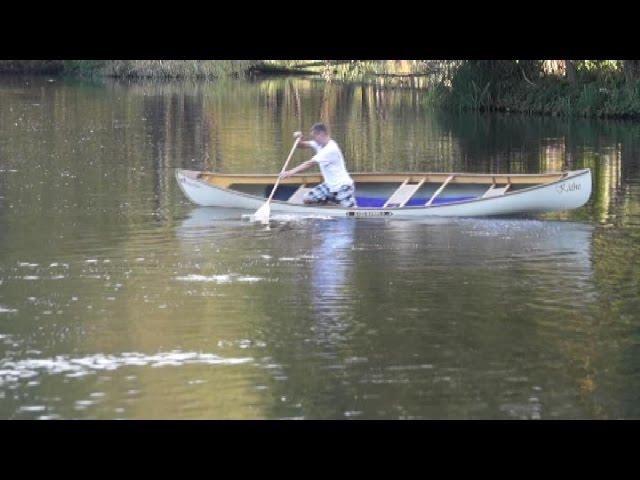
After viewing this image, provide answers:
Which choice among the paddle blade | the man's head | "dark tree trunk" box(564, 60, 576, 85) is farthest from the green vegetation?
the paddle blade

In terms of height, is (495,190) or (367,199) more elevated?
(495,190)

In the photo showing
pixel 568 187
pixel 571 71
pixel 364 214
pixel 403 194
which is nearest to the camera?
pixel 568 187

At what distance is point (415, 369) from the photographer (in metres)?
12.0

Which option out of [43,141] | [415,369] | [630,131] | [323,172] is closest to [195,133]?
[43,141]

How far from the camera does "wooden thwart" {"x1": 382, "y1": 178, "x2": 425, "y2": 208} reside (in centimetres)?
2112

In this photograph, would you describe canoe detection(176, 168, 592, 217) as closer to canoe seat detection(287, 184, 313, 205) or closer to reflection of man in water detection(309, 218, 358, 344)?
canoe seat detection(287, 184, 313, 205)

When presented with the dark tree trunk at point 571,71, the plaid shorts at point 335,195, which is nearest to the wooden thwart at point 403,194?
the plaid shorts at point 335,195

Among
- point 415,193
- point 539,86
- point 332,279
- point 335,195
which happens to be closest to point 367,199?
point 415,193

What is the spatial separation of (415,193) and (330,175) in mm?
1377

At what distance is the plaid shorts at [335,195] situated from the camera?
67.5 feet

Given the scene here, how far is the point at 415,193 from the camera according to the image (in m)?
21.2

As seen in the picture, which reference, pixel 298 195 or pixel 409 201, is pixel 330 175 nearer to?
pixel 298 195

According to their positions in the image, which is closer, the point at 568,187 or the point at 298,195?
the point at 568,187

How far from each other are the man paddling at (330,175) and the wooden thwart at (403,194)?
2.29 feet
